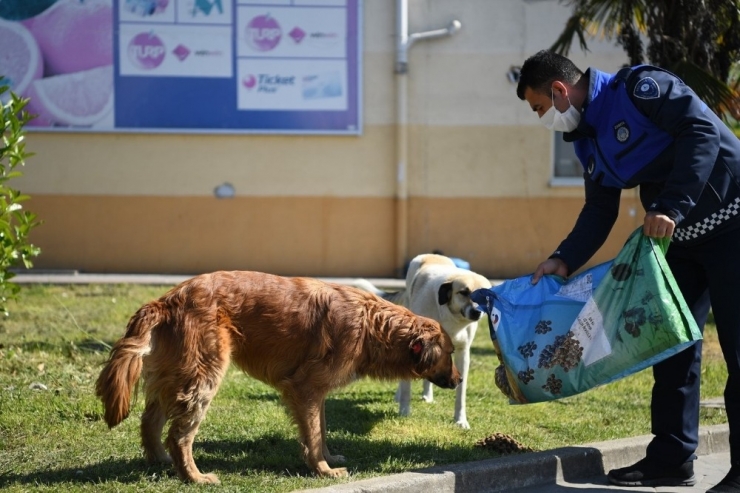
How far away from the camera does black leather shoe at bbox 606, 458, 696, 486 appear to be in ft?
17.0

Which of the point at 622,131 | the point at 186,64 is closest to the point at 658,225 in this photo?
the point at 622,131

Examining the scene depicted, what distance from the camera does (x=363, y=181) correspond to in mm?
15164

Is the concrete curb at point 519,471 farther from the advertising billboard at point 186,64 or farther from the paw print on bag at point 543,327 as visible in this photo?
the advertising billboard at point 186,64

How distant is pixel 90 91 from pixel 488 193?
21.8ft

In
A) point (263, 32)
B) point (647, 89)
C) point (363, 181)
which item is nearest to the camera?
point (647, 89)

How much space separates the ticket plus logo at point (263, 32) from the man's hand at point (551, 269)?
1035 centimetres

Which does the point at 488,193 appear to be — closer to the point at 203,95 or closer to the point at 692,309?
Answer: the point at 203,95

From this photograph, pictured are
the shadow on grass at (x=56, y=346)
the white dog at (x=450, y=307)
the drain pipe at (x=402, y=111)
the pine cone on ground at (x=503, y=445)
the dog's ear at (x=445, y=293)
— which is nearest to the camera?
the pine cone on ground at (x=503, y=445)

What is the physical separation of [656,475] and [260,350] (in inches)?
91.6

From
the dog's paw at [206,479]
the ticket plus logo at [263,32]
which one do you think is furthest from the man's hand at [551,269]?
the ticket plus logo at [263,32]

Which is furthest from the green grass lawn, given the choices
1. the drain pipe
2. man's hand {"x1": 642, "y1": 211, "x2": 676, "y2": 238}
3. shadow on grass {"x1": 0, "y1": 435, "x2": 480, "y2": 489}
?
the drain pipe

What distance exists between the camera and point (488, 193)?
1539cm

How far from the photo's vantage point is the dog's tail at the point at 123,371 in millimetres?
4598

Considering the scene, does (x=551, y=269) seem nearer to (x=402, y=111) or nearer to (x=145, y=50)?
(x=402, y=111)
